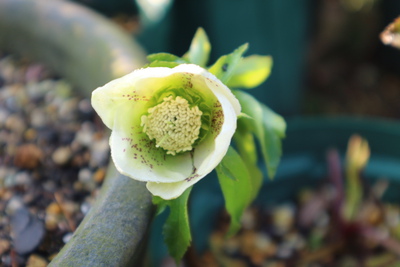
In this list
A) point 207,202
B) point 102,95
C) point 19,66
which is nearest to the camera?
point 102,95

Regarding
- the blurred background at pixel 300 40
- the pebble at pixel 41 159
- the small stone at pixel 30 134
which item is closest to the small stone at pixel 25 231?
the pebble at pixel 41 159

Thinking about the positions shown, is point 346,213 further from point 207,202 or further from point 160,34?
point 160,34

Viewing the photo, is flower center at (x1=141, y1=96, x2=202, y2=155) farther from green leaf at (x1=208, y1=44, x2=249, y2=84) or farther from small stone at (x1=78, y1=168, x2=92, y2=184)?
small stone at (x1=78, y1=168, x2=92, y2=184)

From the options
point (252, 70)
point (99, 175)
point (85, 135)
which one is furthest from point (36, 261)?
point (252, 70)

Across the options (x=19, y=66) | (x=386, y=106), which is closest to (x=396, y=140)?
(x=386, y=106)

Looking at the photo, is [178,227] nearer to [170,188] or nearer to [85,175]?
[170,188]
